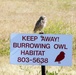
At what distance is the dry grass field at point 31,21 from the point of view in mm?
7312

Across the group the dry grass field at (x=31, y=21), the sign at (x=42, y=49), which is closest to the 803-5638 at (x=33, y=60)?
the sign at (x=42, y=49)

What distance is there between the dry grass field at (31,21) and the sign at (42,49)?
121cm

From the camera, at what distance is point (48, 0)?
19.3 metres

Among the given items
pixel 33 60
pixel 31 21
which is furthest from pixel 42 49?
pixel 31 21

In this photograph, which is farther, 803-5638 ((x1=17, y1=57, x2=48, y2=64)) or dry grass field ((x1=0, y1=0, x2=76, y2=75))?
dry grass field ((x1=0, y1=0, x2=76, y2=75))

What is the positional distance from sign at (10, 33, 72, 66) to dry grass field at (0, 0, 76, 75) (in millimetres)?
1210

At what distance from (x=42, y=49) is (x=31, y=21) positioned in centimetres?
842

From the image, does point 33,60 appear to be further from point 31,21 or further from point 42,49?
point 31,21

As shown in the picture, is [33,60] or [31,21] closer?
[33,60]

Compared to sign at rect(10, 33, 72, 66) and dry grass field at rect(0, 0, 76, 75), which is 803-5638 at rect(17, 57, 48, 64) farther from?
dry grass field at rect(0, 0, 76, 75)

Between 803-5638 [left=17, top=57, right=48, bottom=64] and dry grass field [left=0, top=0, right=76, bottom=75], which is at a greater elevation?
803-5638 [left=17, top=57, right=48, bottom=64]

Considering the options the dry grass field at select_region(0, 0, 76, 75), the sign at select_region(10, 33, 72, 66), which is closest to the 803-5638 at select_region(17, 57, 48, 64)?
the sign at select_region(10, 33, 72, 66)

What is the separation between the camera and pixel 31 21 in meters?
13.1

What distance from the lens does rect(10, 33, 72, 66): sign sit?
4719mm
